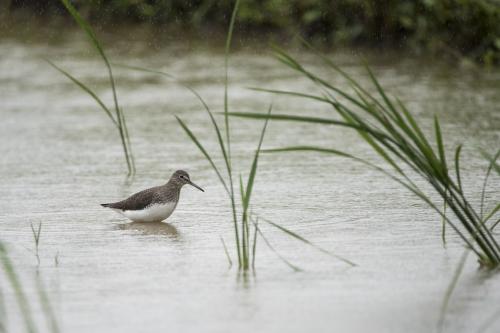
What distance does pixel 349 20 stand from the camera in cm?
1427

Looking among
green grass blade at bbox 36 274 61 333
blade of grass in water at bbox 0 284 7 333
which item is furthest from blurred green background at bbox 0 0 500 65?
blade of grass in water at bbox 0 284 7 333

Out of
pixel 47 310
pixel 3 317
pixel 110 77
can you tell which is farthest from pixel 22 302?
pixel 110 77

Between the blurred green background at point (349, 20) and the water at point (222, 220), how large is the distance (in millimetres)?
942

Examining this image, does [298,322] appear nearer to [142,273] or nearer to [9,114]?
[142,273]

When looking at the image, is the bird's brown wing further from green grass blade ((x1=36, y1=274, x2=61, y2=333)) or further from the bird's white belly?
green grass blade ((x1=36, y1=274, x2=61, y2=333))

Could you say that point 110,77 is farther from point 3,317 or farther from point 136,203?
point 3,317

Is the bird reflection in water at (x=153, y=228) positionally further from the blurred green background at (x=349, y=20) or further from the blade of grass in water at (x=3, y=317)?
the blurred green background at (x=349, y=20)

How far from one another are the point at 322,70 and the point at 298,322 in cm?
837

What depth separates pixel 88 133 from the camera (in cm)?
959

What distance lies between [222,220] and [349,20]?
839 cm

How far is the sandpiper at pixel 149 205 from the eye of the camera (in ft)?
21.1

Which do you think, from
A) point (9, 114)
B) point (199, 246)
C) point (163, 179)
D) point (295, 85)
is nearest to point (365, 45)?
point (295, 85)

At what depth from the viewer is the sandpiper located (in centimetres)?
643

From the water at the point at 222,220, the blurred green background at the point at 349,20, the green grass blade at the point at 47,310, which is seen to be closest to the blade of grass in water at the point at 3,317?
the water at the point at 222,220
